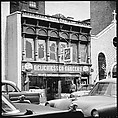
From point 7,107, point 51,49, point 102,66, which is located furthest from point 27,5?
point 51,49

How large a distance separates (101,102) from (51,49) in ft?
7.03

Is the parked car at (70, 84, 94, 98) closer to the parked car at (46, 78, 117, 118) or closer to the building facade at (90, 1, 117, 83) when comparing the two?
the building facade at (90, 1, 117, 83)

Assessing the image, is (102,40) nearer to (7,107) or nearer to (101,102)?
(101,102)

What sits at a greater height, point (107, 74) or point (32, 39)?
point (32, 39)

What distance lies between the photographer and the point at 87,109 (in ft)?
5.64

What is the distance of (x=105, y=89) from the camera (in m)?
1.92

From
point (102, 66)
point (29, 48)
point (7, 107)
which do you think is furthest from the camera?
point (29, 48)

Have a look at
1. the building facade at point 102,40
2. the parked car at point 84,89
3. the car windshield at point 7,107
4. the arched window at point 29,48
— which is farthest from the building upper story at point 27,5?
the arched window at point 29,48

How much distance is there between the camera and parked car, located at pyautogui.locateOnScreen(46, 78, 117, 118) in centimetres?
165

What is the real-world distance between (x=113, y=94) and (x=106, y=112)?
0.13 meters

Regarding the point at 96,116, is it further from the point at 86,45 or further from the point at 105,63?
the point at 86,45

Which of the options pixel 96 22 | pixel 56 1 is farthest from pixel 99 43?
pixel 56 1

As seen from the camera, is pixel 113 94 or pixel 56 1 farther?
pixel 113 94

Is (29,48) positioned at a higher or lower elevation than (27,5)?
lower
